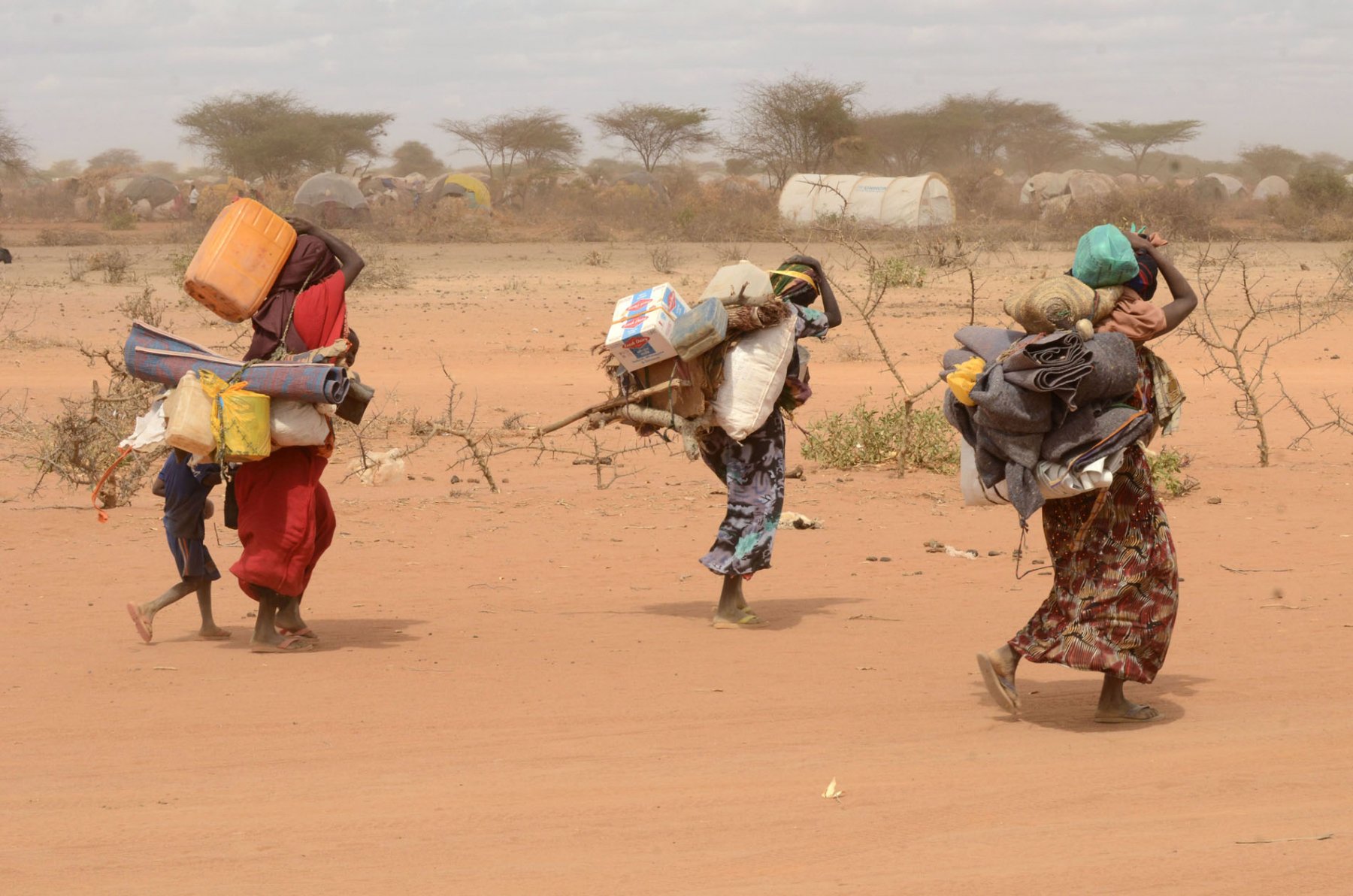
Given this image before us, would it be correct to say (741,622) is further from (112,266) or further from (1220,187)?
(1220,187)

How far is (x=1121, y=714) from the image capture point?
15.8ft

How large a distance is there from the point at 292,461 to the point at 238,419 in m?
0.41

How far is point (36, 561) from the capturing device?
25.8ft

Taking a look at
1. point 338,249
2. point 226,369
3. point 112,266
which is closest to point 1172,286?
point 338,249

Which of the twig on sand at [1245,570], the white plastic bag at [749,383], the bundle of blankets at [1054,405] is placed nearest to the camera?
the bundle of blankets at [1054,405]

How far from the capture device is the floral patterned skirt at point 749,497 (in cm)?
629

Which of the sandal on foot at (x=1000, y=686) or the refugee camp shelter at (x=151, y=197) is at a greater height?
the sandal on foot at (x=1000, y=686)

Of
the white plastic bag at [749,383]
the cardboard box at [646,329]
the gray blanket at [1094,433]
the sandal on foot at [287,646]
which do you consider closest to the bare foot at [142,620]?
the sandal on foot at [287,646]

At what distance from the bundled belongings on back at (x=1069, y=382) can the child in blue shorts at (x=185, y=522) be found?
10.2 ft

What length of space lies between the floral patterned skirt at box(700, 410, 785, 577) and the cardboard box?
54 cm

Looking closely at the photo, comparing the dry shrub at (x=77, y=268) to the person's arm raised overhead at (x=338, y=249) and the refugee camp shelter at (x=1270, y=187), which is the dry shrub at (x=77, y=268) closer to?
the person's arm raised overhead at (x=338, y=249)

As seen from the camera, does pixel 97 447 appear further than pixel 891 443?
No

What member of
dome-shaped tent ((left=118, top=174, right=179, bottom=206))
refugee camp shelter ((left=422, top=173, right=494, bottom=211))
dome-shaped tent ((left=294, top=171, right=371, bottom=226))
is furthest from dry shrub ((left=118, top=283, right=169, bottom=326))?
dome-shaped tent ((left=118, top=174, right=179, bottom=206))

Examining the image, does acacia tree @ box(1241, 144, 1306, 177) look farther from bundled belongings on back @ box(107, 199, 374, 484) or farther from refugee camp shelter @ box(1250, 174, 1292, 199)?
bundled belongings on back @ box(107, 199, 374, 484)
